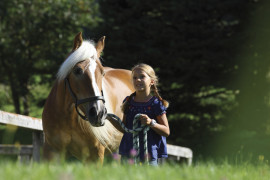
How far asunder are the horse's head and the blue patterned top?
39cm

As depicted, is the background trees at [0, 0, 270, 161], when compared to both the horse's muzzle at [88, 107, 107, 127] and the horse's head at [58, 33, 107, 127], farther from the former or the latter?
the horse's muzzle at [88, 107, 107, 127]

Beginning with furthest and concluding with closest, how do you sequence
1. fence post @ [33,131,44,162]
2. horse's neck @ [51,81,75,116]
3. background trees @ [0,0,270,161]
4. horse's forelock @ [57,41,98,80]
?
background trees @ [0,0,270,161], fence post @ [33,131,44,162], horse's neck @ [51,81,75,116], horse's forelock @ [57,41,98,80]

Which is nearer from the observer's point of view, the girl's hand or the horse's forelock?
the girl's hand

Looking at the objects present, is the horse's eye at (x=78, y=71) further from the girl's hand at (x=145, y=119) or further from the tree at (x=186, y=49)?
the tree at (x=186, y=49)

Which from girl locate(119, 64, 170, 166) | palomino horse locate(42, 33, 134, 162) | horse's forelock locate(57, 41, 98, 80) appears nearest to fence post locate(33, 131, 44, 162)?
palomino horse locate(42, 33, 134, 162)

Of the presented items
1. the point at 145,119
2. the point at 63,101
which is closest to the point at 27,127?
the point at 63,101

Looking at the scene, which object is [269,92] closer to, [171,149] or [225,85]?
[225,85]

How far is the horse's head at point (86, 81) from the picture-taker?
4.43 meters

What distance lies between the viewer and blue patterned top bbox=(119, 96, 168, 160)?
4.66m

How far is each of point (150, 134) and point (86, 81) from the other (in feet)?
2.92

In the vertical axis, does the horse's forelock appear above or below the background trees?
below

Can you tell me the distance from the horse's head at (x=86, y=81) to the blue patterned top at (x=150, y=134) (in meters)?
0.39

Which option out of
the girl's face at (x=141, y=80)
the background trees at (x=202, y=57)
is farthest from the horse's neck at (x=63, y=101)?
the background trees at (x=202, y=57)

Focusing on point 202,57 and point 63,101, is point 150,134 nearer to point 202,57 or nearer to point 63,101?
point 63,101
